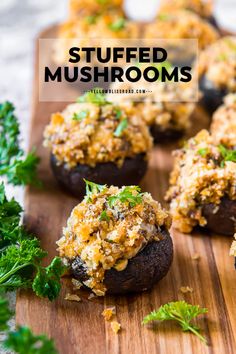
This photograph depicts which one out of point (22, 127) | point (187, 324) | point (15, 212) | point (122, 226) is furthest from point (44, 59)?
point (187, 324)

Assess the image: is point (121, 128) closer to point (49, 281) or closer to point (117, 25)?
point (49, 281)

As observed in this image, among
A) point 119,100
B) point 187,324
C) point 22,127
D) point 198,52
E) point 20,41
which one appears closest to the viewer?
point 187,324

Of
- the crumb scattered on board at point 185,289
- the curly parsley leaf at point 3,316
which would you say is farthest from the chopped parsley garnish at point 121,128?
the curly parsley leaf at point 3,316

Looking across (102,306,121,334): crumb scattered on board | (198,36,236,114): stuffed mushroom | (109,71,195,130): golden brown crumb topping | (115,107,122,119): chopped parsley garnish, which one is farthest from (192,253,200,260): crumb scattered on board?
(198,36,236,114): stuffed mushroom

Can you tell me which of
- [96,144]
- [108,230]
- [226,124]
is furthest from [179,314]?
[226,124]

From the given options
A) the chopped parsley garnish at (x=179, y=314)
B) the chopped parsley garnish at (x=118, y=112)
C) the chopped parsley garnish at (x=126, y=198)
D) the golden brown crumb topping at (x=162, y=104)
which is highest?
the golden brown crumb topping at (x=162, y=104)

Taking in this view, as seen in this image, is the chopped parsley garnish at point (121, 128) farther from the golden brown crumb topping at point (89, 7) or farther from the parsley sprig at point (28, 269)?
the golden brown crumb topping at point (89, 7)

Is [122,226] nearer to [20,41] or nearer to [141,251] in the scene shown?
[141,251]
